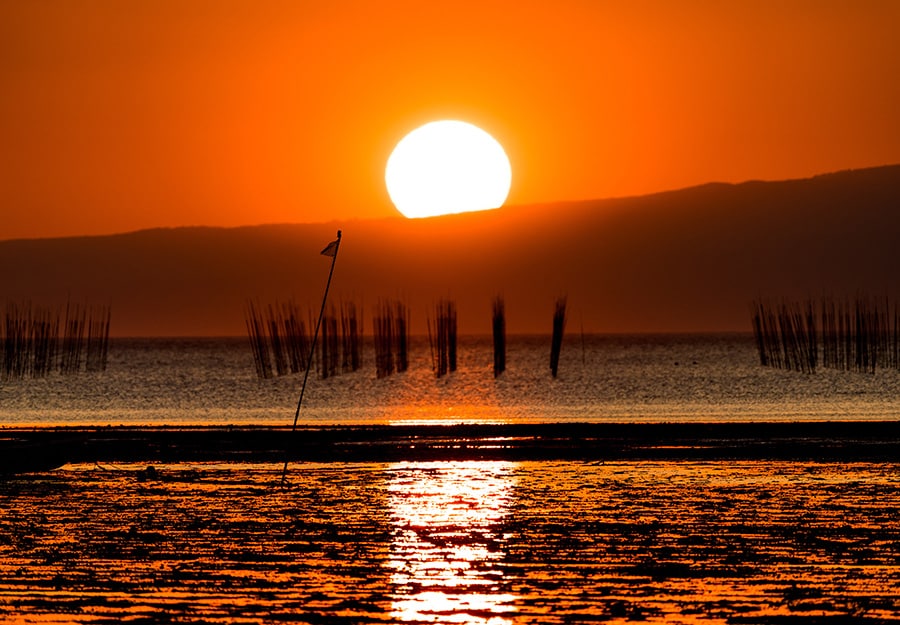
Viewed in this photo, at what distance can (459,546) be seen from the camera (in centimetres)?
1498

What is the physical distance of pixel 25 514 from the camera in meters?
18.1

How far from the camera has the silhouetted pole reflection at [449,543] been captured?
39.2 feet

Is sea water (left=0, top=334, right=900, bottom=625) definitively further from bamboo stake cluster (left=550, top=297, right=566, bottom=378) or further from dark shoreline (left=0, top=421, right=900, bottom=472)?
bamboo stake cluster (left=550, top=297, right=566, bottom=378)

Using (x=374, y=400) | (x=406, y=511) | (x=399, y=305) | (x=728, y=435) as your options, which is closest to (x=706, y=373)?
(x=399, y=305)

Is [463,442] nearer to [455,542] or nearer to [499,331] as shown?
[455,542]

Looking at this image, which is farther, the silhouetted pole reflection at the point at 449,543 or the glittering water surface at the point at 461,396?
the glittering water surface at the point at 461,396

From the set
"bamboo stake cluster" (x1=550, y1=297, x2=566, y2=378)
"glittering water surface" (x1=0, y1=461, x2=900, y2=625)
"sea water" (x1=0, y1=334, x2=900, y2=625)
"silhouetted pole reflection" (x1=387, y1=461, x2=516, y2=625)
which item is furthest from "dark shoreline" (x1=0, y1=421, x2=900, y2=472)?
"bamboo stake cluster" (x1=550, y1=297, x2=566, y2=378)

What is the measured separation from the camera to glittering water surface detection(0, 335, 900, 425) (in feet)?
123

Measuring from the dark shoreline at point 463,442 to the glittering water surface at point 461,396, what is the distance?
3178 millimetres

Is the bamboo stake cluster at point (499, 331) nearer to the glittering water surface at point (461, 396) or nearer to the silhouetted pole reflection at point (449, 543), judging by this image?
the glittering water surface at point (461, 396)

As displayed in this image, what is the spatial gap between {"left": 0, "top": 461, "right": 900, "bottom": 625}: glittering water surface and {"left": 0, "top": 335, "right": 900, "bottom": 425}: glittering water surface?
47.3ft

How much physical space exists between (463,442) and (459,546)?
13.7 metres

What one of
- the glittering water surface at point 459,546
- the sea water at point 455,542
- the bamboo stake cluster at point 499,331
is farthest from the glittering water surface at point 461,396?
the glittering water surface at point 459,546

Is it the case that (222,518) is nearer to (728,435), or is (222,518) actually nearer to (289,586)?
(289,586)
